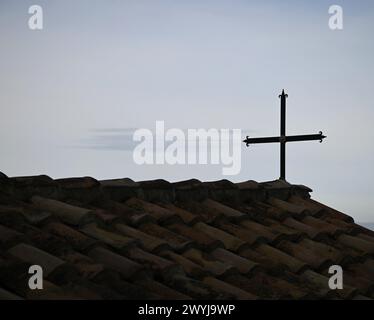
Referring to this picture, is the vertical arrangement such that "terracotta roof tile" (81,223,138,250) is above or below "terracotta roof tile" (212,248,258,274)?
above

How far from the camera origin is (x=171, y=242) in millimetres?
5871

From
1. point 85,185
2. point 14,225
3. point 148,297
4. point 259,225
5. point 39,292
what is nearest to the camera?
point 39,292

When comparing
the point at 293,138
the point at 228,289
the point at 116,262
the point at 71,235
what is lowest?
the point at 228,289

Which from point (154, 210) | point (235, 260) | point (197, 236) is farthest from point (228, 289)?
point (154, 210)

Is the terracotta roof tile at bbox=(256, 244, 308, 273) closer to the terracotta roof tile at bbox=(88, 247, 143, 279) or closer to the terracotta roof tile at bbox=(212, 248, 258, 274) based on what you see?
the terracotta roof tile at bbox=(212, 248, 258, 274)

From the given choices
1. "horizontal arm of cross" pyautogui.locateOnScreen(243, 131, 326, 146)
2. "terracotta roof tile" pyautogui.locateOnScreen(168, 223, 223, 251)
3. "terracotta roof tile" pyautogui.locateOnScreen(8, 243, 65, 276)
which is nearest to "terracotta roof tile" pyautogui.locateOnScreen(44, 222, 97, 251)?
"terracotta roof tile" pyautogui.locateOnScreen(8, 243, 65, 276)

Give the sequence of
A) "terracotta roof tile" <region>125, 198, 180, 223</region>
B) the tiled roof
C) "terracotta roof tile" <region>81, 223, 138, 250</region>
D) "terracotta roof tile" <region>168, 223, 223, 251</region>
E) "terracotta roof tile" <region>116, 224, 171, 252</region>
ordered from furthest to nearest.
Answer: "terracotta roof tile" <region>125, 198, 180, 223</region> < "terracotta roof tile" <region>168, 223, 223, 251</region> < "terracotta roof tile" <region>116, 224, 171, 252</region> < "terracotta roof tile" <region>81, 223, 138, 250</region> < the tiled roof

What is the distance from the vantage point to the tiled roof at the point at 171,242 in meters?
4.72

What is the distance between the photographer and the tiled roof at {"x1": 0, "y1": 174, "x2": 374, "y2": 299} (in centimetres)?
472

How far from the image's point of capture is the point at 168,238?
595cm

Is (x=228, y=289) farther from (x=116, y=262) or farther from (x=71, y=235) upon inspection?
(x=71, y=235)
